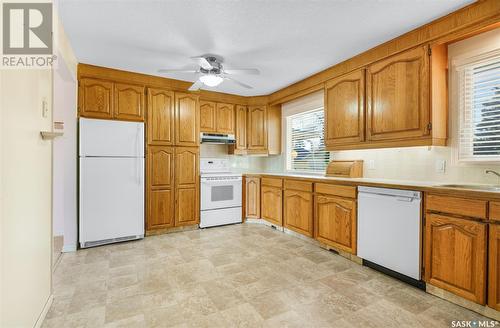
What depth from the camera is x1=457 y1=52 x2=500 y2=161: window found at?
2.11 m

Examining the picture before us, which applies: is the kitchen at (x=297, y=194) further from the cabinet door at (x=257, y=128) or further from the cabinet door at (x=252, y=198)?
the cabinet door at (x=257, y=128)

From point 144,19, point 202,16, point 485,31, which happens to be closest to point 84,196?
point 144,19

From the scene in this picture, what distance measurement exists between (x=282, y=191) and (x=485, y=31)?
2.81 meters

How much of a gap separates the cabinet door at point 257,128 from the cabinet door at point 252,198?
0.69 metres

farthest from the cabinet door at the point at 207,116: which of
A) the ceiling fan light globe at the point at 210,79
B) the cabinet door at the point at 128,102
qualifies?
the ceiling fan light globe at the point at 210,79

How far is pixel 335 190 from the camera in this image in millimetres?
2922

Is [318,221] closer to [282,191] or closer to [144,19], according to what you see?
[282,191]

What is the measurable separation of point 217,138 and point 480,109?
135 inches

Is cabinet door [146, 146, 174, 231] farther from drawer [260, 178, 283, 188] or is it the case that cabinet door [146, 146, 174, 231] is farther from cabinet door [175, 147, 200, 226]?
drawer [260, 178, 283, 188]

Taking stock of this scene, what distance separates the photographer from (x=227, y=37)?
97.9 inches

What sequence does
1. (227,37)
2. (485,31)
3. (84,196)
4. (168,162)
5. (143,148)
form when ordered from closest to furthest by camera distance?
(485,31)
(227,37)
(84,196)
(143,148)
(168,162)

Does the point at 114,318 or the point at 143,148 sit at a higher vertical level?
the point at 143,148

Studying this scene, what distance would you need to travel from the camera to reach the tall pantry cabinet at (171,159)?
A: 144 inches

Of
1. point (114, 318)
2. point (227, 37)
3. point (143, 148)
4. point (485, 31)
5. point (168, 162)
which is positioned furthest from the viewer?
point (168, 162)
